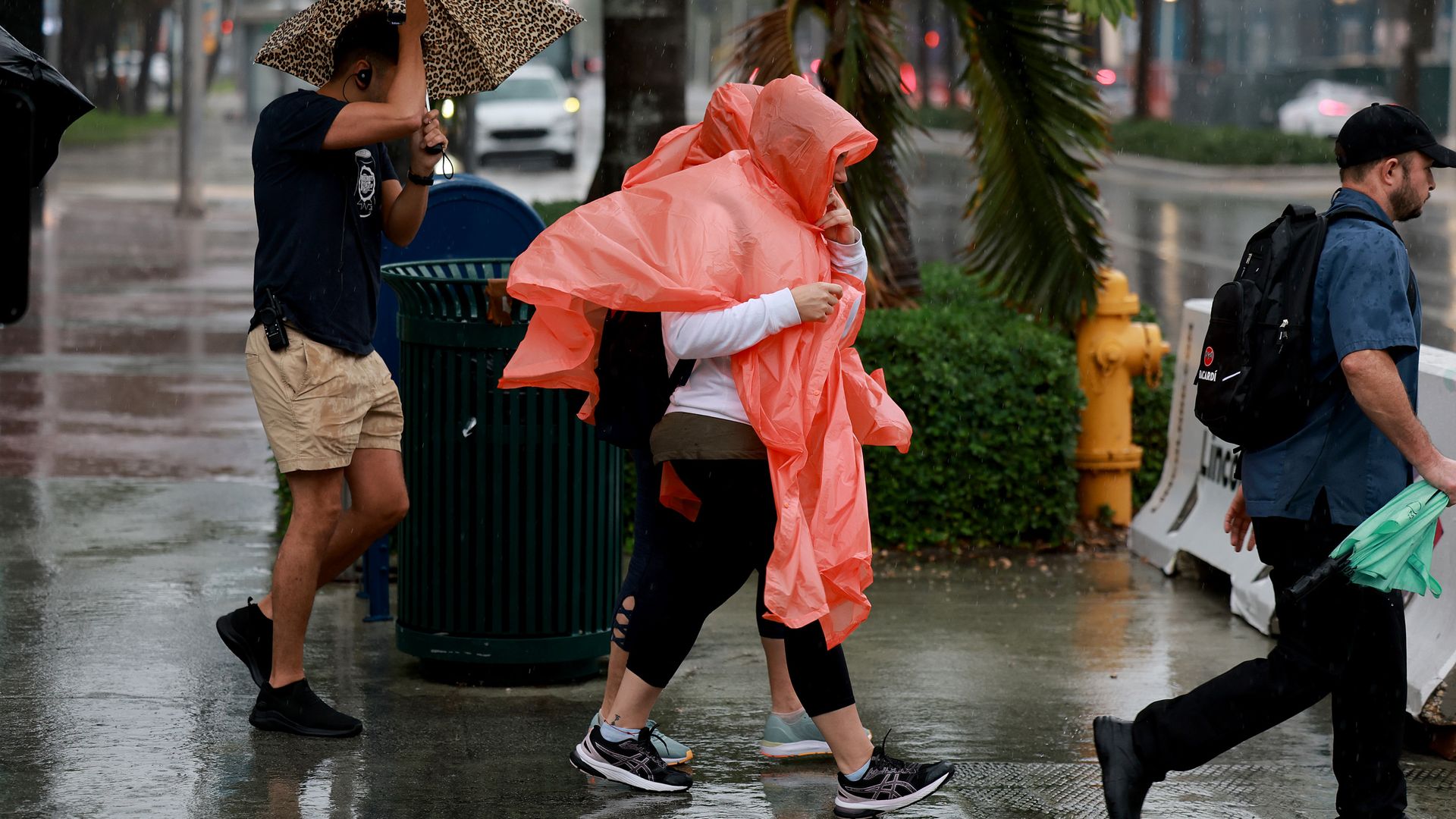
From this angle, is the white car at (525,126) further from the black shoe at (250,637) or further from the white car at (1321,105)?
the black shoe at (250,637)

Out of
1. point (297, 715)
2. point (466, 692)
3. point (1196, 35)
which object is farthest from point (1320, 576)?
point (1196, 35)

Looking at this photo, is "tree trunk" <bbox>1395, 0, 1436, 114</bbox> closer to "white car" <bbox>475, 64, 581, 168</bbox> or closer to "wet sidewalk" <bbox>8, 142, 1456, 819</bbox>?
"white car" <bbox>475, 64, 581, 168</bbox>

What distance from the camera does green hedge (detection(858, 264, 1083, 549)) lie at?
22.6ft

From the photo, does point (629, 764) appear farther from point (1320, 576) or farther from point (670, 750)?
point (1320, 576)

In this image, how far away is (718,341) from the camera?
3.97 meters

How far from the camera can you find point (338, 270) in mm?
4559

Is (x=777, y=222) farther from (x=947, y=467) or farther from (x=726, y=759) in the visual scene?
(x=947, y=467)

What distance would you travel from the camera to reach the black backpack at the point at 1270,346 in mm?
3918

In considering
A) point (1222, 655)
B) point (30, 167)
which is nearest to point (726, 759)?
point (1222, 655)

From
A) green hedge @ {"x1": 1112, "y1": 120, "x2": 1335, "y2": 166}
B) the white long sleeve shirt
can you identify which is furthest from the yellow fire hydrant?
green hedge @ {"x1": 1112, "y1": 120, "x2": 1335, "y2": 166}

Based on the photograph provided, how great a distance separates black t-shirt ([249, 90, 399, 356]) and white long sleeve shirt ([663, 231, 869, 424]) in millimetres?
963

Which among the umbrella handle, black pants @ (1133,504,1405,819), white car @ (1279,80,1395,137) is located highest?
white car @ (1279,80,1395,137)

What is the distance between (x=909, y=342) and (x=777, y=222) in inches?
115

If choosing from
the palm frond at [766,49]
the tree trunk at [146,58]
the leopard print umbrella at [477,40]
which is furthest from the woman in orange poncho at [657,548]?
the tree trunk at [146,58]
